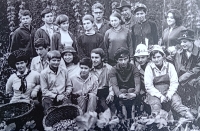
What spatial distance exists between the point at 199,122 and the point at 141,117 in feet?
2.61

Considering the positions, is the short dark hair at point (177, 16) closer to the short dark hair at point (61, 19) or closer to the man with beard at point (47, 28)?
the short dark hair at point (61, 19)

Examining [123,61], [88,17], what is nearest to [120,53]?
[123,61]

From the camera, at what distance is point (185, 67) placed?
3240 mm

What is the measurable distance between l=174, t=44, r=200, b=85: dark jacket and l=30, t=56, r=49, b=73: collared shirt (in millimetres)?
1697

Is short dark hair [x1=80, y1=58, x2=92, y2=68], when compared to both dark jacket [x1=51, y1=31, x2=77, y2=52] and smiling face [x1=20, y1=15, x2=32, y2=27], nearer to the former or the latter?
dark jacket [x1=51, y1=31, x2=77, y2=52]

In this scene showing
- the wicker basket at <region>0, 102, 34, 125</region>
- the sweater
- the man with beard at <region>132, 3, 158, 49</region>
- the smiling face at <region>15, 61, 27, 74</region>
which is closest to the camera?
the wicker basket at <region>0, 102, 34, 125</region>

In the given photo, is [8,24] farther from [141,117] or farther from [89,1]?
[141,117]

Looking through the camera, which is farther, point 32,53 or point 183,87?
point 183,87

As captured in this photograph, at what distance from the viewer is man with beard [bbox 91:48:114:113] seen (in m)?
3.05

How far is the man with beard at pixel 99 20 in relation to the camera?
3.08 meters

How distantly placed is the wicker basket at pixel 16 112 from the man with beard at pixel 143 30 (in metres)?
1.55

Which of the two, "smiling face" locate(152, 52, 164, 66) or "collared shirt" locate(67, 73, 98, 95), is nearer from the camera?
"collared shirt" locate(67, 73, 98, 95)

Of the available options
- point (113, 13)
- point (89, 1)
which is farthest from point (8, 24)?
point (113, 13)

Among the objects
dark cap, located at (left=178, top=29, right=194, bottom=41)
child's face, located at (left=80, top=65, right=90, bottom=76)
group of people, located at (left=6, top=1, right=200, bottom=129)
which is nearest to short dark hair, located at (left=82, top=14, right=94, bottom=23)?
group of people, located at (left=6, top=1, right=200, bottom=129)
